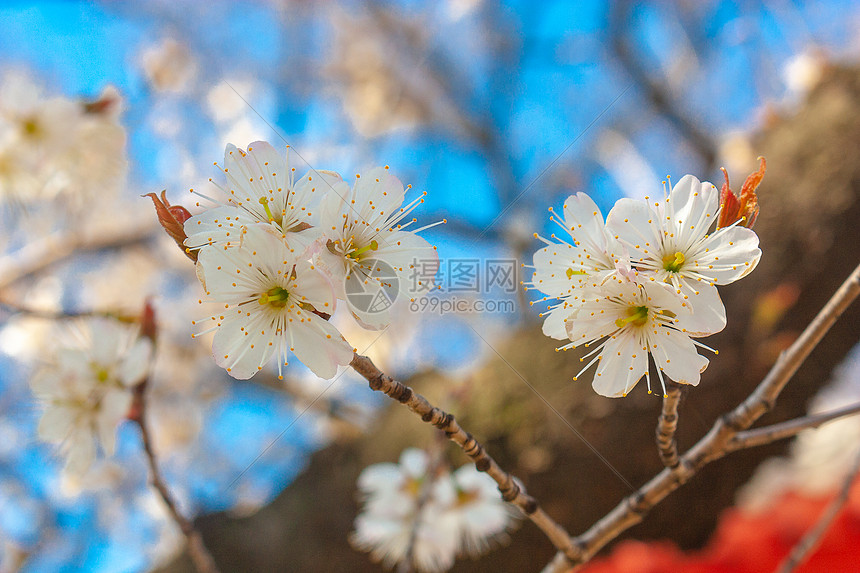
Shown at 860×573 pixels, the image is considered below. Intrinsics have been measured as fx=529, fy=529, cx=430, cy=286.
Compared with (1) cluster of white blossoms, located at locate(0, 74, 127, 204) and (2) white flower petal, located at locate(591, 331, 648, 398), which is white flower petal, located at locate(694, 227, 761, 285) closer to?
(2) white flower petal, located at locate(591, 331, 648, 398)

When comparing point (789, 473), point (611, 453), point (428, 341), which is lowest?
point (789, 473)

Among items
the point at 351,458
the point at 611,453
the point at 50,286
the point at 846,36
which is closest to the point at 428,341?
the point at 351,458

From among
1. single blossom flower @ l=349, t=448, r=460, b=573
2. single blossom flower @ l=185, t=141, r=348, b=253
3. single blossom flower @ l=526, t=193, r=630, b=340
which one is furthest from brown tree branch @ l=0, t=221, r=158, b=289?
single blossom flower @ l=526, t=193, r=630, b=340

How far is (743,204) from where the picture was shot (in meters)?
0.35

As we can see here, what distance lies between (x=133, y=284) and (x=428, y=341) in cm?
126

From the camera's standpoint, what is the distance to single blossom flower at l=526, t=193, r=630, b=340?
35 cm

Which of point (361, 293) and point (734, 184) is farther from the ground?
point (361, 293)

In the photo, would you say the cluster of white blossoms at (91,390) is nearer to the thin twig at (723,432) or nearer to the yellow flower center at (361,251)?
the yellow flower center at (361,251)

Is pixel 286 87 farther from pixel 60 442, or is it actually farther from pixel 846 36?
pixel 846 36

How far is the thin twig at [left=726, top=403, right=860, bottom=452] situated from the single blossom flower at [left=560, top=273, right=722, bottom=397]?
0.26ft

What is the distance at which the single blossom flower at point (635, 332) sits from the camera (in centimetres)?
33

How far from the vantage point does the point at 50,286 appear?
64.2 inches

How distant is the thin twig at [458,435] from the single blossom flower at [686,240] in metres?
0.16

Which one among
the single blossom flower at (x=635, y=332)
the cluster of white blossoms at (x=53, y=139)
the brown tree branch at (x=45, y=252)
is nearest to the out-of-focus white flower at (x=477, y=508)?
the single blossom flower at (x=635, y=332)
